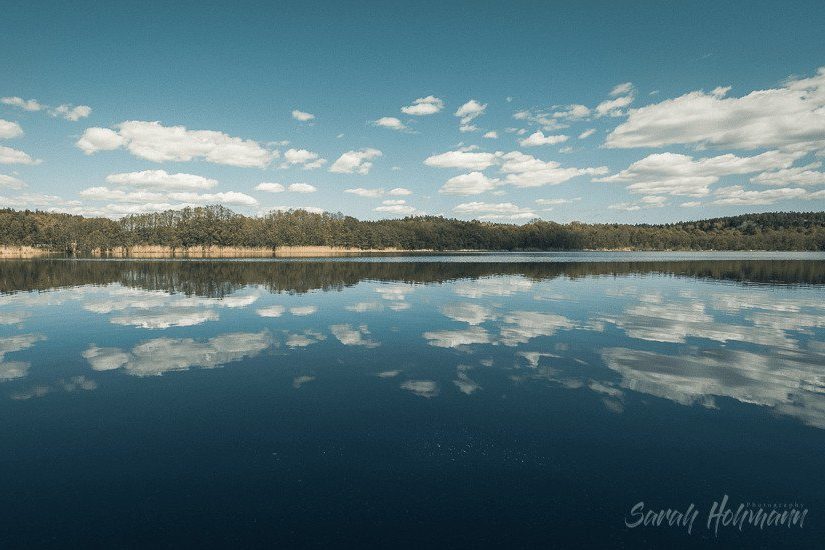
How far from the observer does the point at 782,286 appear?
4578 centimetres

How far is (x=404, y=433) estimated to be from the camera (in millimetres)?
10852

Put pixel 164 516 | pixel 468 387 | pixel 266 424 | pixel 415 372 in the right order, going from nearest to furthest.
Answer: pixel 164 516, pixel 266 424, pixel 468 387, pixel 415 372

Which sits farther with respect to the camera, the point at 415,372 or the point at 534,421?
the point at 415,372

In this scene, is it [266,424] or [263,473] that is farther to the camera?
[266,424]

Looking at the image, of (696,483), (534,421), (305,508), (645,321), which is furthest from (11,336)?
(645,321)

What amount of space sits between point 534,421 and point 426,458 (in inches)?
140

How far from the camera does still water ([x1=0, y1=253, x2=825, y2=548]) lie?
7473mm

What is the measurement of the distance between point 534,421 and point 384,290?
3081cm

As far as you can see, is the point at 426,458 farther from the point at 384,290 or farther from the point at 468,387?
the point at 384,290

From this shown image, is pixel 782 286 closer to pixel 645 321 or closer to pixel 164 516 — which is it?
pixel 645 321

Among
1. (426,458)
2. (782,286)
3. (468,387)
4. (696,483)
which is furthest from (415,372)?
(782,286)

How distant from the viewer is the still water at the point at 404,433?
7.47 metres

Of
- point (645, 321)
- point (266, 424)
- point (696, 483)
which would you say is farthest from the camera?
point (645, 321)

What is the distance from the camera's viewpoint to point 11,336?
70.7 feet
